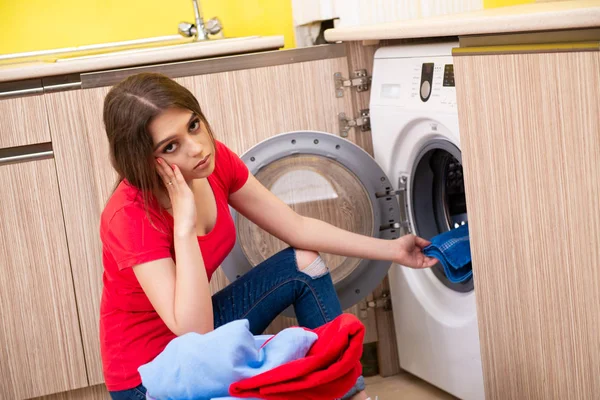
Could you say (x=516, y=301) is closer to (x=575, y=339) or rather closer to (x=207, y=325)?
(x=575, y=339)

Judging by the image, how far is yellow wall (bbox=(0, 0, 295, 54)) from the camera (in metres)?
2.57

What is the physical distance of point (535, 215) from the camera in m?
1.25

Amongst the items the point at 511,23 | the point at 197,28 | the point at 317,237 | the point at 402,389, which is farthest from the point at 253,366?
the point at 197,28

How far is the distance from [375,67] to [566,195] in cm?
87

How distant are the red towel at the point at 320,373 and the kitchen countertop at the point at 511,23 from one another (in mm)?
512

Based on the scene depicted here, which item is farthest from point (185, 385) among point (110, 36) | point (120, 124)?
point (110, 36)

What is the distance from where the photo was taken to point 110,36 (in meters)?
2.63

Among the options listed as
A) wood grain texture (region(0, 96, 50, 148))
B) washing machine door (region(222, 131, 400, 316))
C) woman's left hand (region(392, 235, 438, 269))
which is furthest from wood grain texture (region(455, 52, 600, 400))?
wood grain texture (region(0, 96, 50, 148))

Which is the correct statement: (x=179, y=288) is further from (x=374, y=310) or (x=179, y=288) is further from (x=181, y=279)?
(x=374, y=310)

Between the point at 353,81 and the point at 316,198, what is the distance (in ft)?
1.03

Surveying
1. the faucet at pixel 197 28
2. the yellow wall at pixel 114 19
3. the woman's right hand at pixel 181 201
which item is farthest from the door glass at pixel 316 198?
the yellow wall at pixel 114 19

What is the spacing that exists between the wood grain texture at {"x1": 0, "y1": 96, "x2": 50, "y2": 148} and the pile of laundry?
0.88m

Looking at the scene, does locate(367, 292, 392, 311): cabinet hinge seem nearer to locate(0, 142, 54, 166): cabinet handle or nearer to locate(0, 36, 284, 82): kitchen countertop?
locate(0, 36, 284, 82): kitchen countertop

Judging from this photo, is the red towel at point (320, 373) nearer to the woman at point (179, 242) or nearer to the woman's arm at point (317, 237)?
the woman at point (179, 242)
